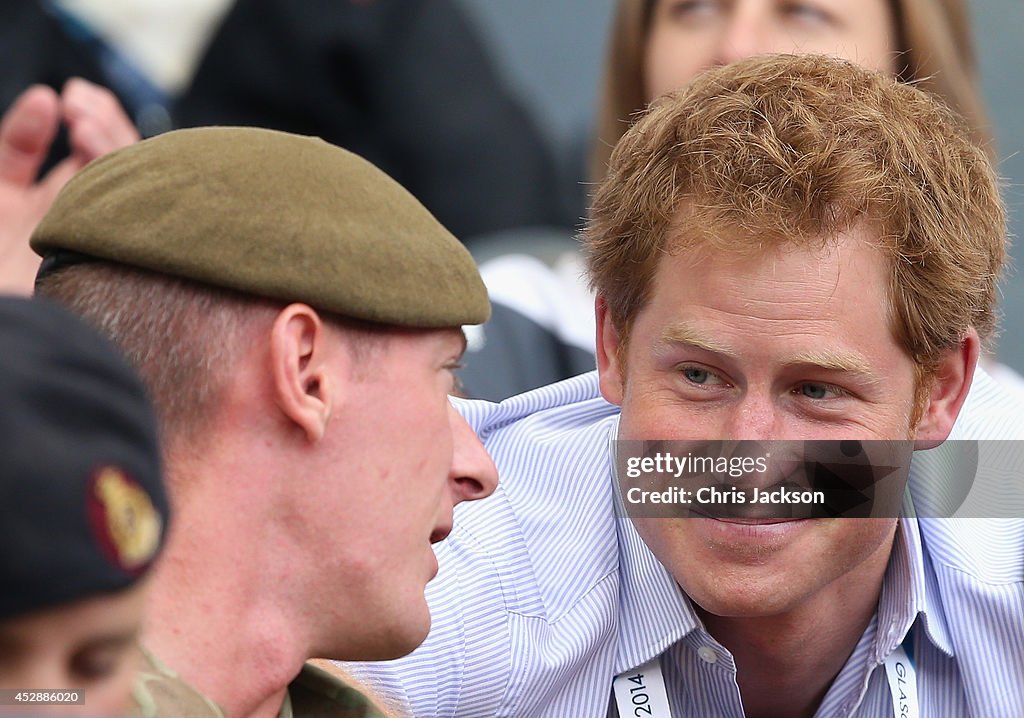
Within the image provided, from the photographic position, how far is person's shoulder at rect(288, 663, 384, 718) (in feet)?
6.16

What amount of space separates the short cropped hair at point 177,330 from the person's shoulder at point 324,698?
0.42m

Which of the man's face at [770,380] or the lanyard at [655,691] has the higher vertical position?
the man's face at [770,380]

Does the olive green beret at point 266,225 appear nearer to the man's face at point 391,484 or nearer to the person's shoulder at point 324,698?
the man's face at point 391,484

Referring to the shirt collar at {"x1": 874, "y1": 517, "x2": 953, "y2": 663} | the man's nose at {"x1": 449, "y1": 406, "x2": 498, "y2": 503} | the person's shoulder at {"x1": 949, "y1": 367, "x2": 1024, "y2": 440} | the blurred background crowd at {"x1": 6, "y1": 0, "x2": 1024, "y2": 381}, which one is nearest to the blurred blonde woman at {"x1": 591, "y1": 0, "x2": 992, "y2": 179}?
the blurred background crowd at {"x1": 6, "y1": 0, "x2": 1024, "y2": 381}

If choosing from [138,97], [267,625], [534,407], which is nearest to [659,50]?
[534,407]

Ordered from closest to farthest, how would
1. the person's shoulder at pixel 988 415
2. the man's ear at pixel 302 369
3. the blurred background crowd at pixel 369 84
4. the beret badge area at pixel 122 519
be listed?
1. the beret badge area at pixel 122 519
2. the man's ear at pixel 302 369
3. the person's shoulder at pixel 988 415
4. the blurred background crowd at pixel 369 84

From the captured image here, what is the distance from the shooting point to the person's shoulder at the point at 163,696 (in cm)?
143

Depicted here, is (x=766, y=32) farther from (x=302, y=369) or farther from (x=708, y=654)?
(x=302, y=369)

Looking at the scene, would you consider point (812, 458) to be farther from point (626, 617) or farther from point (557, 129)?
Result: point (557, 129)

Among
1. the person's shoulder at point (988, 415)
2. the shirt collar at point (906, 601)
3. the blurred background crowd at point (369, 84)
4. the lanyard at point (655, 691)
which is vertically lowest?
the lanyard at point (655, 691)

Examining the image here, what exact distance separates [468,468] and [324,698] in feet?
1.09

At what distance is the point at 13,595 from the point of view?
3.57 feet

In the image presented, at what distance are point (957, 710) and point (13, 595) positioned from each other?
1.78 meters

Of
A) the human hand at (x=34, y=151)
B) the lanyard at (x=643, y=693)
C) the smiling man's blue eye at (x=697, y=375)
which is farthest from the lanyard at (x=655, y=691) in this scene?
the human hand at (x=34, y=151)
